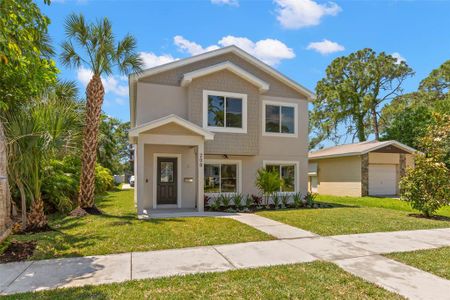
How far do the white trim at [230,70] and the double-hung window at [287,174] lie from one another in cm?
406

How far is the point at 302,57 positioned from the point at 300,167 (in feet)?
25.4

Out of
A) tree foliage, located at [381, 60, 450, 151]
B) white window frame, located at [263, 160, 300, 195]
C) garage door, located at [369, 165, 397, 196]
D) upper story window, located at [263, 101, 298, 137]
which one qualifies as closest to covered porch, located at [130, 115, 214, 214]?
upper story window, located at [263, 101, 298, 137]

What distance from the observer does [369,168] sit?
2142 centimetres

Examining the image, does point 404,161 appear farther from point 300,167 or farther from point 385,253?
point 385,253

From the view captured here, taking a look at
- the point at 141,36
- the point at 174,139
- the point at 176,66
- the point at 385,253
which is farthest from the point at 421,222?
the point at 141,36

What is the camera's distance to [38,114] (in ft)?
26.1

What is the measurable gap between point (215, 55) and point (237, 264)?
11.7 meters

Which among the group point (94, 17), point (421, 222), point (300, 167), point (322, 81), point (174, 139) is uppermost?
point (322, 81)

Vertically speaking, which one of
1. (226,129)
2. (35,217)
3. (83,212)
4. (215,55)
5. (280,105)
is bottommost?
(83,212)

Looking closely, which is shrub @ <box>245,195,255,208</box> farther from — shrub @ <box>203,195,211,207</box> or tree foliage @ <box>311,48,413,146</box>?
tree foliage @ <box>311,48,413,146</box>

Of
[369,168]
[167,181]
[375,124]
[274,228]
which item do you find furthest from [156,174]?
[375,124]

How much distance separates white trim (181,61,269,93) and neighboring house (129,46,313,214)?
45mm

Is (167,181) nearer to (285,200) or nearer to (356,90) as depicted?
(285,200)

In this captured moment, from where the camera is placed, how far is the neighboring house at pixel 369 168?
21141mm
